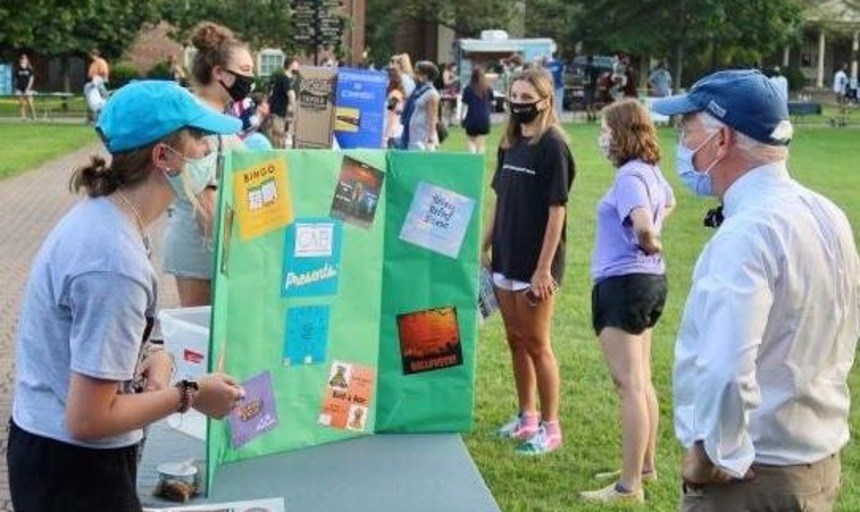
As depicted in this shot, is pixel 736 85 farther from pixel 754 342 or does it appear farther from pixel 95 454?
pixel 95 454

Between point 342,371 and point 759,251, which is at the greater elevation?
point 759,251

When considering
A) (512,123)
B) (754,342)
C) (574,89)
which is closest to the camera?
(754,342)

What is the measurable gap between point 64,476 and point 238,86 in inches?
116

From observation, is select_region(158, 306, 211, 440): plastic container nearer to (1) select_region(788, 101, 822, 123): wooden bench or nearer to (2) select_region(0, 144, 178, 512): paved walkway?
(2) select_region(0, 144, 178, 512): paved walkway

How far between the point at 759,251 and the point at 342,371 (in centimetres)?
311

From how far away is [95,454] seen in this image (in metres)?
3.06

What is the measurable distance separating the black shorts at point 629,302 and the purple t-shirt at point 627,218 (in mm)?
37

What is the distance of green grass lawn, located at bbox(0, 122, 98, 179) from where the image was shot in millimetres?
21688

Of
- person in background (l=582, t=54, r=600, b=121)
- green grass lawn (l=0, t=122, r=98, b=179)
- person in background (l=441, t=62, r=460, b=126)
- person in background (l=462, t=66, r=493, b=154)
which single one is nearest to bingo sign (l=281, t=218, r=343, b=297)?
green grass lawn (l=0, t=122, r=98, b=179)

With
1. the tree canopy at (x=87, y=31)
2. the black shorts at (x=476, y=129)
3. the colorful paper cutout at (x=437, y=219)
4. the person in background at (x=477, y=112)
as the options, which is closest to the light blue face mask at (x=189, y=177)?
the colorful paper cutout at (x=437, y=219)

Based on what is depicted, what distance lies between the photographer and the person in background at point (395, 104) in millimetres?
16953

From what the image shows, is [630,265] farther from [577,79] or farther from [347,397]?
[577,79]

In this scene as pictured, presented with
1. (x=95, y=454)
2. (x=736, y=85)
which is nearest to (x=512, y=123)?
(x=736, y=85)

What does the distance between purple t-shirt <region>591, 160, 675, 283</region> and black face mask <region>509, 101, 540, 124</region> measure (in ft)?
2.46
